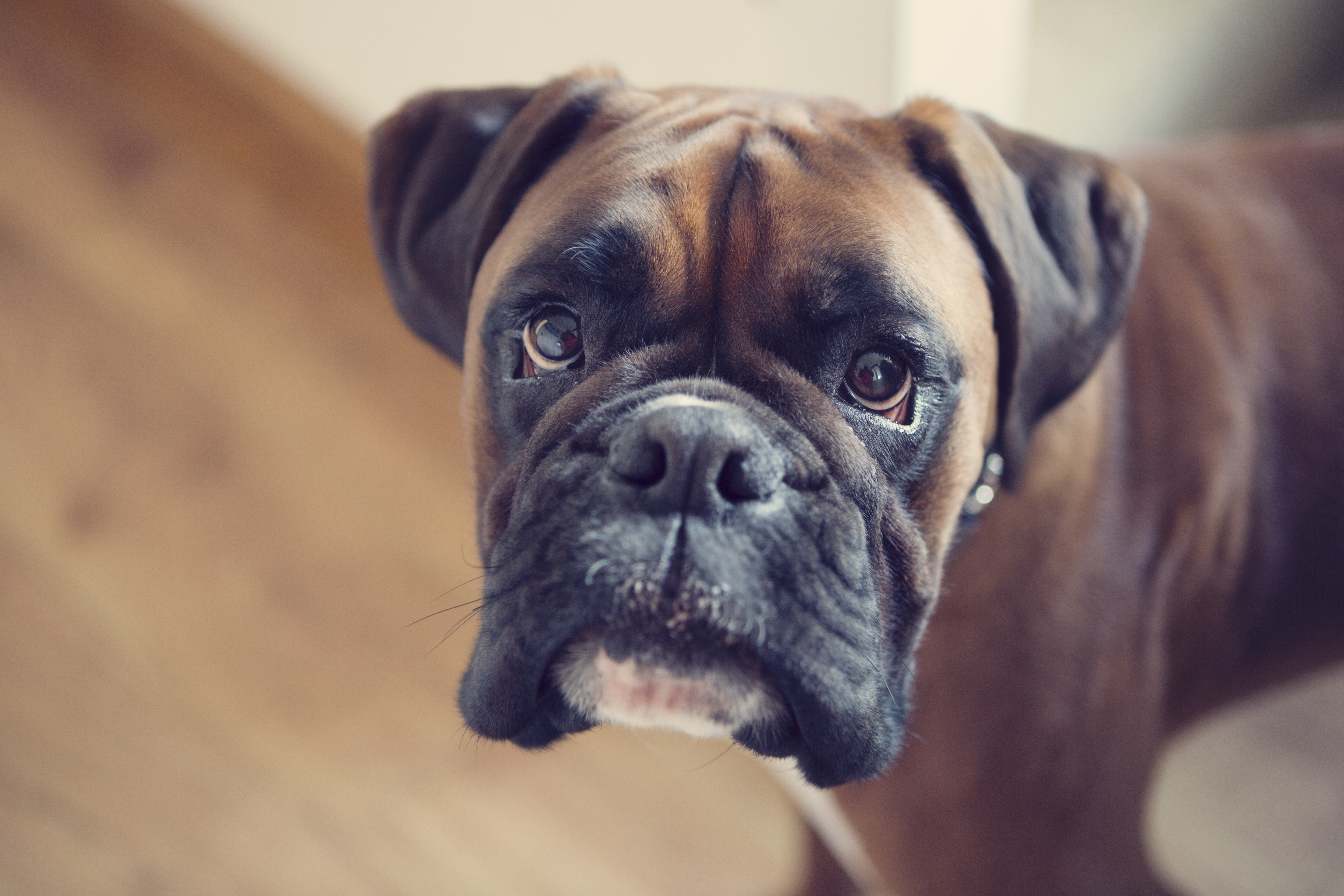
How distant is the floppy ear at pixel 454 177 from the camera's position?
41.7 inches

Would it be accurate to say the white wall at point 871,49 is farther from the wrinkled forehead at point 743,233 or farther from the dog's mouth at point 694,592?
the dog's mouth at point 694,592

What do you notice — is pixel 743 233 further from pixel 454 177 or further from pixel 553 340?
pixel 454 177

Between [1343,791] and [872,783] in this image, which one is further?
[1343,791]

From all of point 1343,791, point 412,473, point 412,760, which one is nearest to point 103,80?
point 412,473

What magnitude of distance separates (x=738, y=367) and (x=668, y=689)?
0.30 m

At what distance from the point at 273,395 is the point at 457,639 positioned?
78cm

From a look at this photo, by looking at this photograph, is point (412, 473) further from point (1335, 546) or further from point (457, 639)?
point (1335, 546)

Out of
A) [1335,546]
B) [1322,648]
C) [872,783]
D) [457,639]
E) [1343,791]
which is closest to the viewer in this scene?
[872,783]

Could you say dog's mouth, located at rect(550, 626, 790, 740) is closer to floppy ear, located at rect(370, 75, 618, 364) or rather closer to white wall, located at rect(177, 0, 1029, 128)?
floppy ear, located at rect(370, 75, 618, 364)

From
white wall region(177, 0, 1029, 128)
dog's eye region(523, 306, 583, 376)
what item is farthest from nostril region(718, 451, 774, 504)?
white wall region(177, 0, 1029, 128)

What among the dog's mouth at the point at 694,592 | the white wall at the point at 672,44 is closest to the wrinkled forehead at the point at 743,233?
the dog's mouth at the point at 694,592

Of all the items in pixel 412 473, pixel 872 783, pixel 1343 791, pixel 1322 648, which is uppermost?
pixel 872 783

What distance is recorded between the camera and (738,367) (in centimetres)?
92

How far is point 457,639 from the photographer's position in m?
1.99
